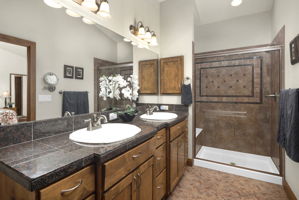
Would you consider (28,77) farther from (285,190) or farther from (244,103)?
(244,103)

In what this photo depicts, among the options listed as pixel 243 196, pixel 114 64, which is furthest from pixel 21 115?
pixel 243 196

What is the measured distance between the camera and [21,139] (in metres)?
0.90

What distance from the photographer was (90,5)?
130cm

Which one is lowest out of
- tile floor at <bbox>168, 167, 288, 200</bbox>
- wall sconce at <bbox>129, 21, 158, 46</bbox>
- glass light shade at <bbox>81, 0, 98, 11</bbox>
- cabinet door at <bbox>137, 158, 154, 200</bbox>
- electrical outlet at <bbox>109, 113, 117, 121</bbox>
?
tile floor at <bbox>168, 167, 288, 200</bbox>

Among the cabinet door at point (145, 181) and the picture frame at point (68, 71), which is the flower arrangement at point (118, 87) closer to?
the picture frame at point (68, 71)

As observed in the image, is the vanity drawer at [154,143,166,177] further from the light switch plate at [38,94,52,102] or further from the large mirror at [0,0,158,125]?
the light switch plate at [38,94,52,102]

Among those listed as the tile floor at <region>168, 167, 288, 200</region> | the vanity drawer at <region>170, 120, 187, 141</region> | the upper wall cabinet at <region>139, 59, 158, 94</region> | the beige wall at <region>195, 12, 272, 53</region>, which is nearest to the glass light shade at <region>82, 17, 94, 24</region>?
the upper wall cabinet at <region>139, 59, 158, 94</region>

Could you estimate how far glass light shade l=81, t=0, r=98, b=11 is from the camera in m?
1.28

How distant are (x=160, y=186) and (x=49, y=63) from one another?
4.74 feet

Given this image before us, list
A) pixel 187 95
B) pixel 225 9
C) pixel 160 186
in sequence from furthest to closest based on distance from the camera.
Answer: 1. pixel 225 9
2. pixel 187 95
3. pixel 160 186

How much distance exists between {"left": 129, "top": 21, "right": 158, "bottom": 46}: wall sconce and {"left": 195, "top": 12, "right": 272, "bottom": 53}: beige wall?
134 centimetres

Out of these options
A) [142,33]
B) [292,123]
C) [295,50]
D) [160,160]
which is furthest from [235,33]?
[160,160]

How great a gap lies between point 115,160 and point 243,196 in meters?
1.69

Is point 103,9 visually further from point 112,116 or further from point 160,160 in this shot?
point 160,160
